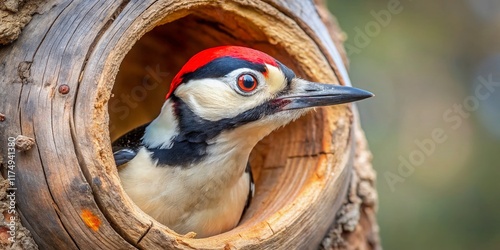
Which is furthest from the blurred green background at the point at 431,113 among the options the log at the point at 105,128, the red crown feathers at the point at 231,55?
the red crown feathers at the point at 231,55

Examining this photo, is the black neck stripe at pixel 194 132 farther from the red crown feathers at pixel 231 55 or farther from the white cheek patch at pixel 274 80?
the red crown feathers at pixel 231 55

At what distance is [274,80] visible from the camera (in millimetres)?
3105

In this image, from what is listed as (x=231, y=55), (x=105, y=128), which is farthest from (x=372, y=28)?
(x=105, y=128)

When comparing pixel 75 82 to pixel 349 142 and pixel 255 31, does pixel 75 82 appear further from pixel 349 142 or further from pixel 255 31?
pixel 349 142

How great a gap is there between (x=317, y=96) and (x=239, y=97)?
360 mm

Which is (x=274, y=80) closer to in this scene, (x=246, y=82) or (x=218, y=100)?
(x=246, y=82)

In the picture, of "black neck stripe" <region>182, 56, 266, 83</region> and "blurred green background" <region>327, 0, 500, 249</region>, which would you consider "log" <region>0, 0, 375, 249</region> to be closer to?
"black neck stripe" <region>182, 56, 266, 83</region>

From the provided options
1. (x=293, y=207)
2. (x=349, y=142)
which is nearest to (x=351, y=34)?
(x=349, y=142)

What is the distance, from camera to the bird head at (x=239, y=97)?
306 cm

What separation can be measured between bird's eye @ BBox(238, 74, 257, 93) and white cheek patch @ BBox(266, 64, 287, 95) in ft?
0.26

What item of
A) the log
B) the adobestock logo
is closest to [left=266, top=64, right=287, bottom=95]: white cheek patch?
the log

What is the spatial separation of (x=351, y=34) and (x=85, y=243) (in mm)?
4025

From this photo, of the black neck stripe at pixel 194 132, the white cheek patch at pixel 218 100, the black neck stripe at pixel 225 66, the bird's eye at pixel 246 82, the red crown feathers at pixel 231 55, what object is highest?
the red crown feathers at pixel 231 55

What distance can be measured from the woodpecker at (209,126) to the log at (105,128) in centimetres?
23
